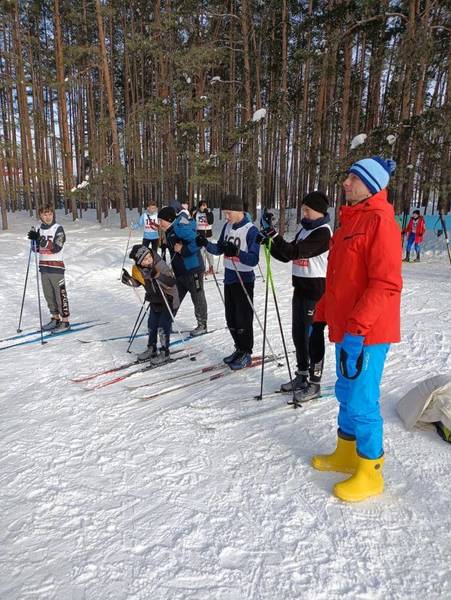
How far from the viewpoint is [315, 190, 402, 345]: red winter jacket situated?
85.7 inches

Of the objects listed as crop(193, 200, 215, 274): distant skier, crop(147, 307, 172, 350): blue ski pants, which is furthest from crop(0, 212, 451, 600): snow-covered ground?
crop(193, 200, 215, 274): distant skier

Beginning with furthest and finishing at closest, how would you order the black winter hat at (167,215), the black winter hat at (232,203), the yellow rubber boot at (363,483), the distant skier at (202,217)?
1. the distant skier at (202,217)
2. the black winter hat at (167,215)
3. the black winter hat at (232,203)
4. the yellow rubber boot at (363,483)

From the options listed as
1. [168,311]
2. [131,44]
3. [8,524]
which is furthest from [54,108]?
[8,524]

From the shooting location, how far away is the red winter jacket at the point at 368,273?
2.18m

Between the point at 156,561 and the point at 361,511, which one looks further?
the point at 361,511

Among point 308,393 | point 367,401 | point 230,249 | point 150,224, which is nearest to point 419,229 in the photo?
point 150,224

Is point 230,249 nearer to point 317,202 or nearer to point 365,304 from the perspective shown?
point 317,202

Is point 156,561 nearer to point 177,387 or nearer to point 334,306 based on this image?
point 334,306

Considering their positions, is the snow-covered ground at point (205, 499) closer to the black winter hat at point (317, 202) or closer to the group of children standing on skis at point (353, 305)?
the group of children standing on skis at point (353, 305)

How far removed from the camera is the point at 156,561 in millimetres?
2051

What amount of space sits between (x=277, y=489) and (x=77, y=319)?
5.71m

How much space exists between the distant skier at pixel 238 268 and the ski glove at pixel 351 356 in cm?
214

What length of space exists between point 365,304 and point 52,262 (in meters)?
5.40

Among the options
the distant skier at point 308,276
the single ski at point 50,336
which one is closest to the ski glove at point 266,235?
the distant skier at point 308,276
